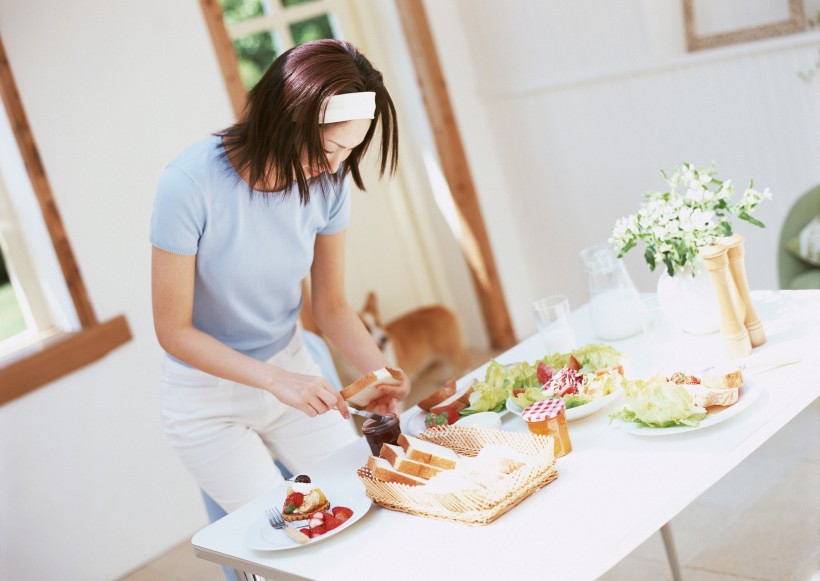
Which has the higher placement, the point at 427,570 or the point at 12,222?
the point at 12,222

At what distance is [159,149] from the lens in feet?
10.8

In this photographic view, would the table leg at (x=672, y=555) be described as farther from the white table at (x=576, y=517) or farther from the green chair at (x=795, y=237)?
the green chair at (x=795, y=237)

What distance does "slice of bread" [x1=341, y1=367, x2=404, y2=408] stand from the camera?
1.73 meters

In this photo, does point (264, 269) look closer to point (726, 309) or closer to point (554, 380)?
point (554, 380)

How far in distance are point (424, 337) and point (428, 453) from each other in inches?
103

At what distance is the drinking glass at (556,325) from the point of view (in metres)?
1.90

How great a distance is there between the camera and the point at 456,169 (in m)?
4.32

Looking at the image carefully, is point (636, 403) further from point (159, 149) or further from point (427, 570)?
point (159, 149)

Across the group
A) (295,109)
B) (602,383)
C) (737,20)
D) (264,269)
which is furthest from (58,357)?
(737,20)

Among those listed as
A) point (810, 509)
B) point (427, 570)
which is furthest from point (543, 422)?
point (810, 509)

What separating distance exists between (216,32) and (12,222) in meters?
0.97

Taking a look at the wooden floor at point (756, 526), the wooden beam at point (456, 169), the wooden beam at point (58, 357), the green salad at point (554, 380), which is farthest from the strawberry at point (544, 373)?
the wooden beam at point (456, 169)

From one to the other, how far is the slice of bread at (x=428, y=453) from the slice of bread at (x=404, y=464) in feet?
0.04

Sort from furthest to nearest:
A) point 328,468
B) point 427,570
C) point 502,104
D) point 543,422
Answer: point 502,104 < point 328,468 < point 543,422 < point 427,570
